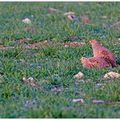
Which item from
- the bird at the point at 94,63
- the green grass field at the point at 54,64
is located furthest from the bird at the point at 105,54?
the green grass field at the point at 54,64

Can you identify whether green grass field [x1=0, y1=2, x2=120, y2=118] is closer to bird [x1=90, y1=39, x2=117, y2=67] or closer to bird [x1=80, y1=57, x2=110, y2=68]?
bird [x1=80, y1=57, x2=110, y2=68]

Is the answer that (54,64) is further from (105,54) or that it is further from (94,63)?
(105,54)

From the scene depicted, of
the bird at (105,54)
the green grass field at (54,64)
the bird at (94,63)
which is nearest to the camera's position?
the green grass field at (54,64)

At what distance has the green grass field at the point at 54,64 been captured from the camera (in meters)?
6.51

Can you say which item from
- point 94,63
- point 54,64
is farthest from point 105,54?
point 54,64

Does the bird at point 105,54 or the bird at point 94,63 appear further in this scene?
the bird at point 105,54

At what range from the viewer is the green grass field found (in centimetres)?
651

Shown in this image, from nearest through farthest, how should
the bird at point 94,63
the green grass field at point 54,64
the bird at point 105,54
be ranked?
the green grass field at point 54,64, the bird at point 94,63, the bird at point 105,54

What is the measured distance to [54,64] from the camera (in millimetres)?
8766

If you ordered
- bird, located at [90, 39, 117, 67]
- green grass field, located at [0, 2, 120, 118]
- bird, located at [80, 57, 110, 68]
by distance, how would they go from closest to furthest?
green grass field, located at [0, 2, 120, 118]
bird, located at [80, 57, 110, 68]
bird, located at [90, 39, 117, 67]

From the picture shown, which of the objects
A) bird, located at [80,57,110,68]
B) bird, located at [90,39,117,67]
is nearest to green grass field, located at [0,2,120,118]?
bird, located at [80,57,110,68]

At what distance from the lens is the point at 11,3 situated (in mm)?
14938

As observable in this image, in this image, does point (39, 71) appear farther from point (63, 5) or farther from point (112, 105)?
point (63, 5)

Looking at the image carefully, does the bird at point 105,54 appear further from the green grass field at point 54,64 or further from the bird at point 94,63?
the green grass field at point 54,64
